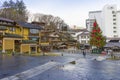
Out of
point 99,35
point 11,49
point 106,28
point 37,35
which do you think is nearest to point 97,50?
point 99,35

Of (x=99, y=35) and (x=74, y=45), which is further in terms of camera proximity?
(x=74, y=45)

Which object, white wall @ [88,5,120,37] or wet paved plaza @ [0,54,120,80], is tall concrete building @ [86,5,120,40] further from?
wet paved plaza @ [0,54,120,80]

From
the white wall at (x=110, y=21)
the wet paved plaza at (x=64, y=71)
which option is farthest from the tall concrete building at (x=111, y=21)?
the wet paved plaza at (x=64, y=71)

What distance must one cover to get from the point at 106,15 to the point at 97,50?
41596 millimetres

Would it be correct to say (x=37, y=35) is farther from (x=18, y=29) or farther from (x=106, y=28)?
(x=106, y=28)

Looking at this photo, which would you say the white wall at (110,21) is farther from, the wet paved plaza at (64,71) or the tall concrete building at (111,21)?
the wet paved plaza at (64,71)

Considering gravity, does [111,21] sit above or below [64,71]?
above

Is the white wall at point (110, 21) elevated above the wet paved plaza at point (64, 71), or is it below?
above

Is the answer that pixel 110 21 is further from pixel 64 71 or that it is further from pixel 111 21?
pixel 64 71

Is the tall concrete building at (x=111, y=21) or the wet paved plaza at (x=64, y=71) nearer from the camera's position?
the wet paved plaza at (x=64, y=71)

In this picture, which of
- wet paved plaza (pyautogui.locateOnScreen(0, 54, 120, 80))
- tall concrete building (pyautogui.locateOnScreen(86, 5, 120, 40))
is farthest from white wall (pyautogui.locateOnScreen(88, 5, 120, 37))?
wet paved plaza (pyautogui.locateOnScreen(0, 54, 120, 80))

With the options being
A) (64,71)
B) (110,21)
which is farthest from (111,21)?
(64,71)

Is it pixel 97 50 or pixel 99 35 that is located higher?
pixel 99 35

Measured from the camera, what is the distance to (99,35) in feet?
225
